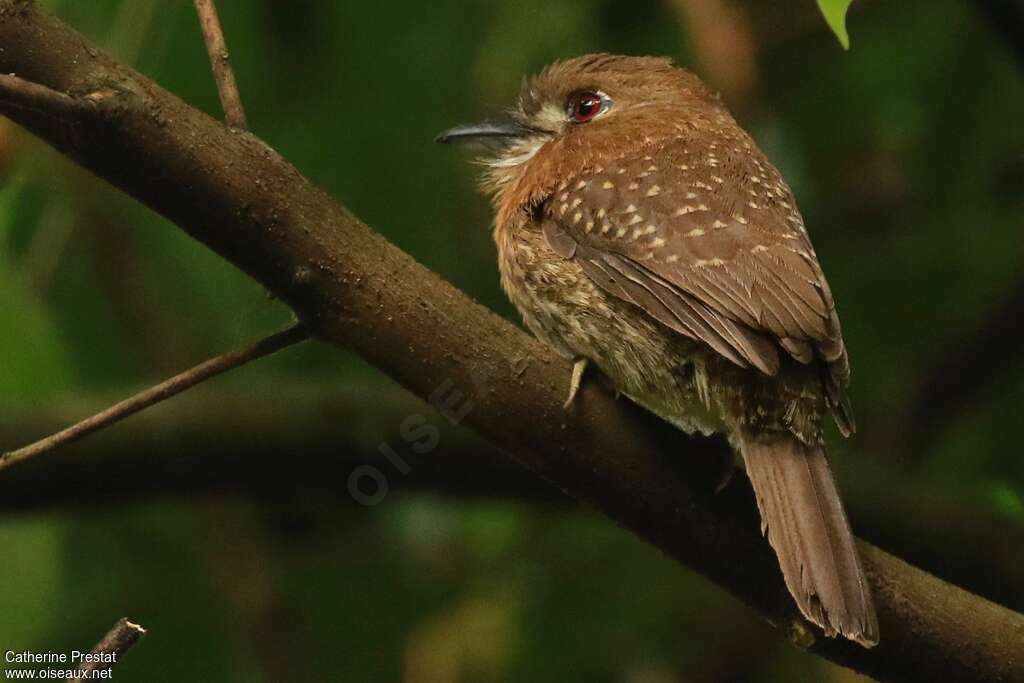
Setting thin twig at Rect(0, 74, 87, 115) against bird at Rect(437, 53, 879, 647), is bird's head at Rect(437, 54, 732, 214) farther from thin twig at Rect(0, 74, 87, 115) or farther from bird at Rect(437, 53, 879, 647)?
thin twig at Rect(0, 74, 87, 115)

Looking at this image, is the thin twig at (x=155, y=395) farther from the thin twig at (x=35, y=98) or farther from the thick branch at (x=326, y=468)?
the thick branch at (x=326, y=468)

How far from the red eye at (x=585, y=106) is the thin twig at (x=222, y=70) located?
1.47 meters

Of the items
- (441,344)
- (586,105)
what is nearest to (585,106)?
(586,105)

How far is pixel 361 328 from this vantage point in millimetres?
2229

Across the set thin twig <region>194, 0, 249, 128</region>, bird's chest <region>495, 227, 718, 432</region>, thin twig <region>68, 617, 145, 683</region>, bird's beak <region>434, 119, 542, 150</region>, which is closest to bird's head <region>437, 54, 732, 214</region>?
bird's beak <region>434, 119, 542, 150</region>

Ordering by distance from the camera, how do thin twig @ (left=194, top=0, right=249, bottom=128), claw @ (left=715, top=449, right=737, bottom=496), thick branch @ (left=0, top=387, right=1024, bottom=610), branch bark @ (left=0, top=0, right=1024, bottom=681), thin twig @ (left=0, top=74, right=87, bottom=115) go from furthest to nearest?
1. thick branch @ (left=0, top=387, right=1024, bottom=610)
2. claw @ (left=715, top=449, right=737, bottom=496)
3. thin twig @ (left=194, top=0, right=249, bottom=128)
4. branch bark @ (left=0, top=0, right=1024, bottom=681)
5. thin twig @ (left=0, top=74, right=87, bottom=115)

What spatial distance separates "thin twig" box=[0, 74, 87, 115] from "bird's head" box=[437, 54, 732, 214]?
61.3 inches

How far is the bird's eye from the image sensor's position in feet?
11.9

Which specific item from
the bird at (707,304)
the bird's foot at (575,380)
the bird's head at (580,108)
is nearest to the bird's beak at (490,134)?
the bird's head at (580,108)

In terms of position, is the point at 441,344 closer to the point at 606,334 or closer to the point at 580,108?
the point at 606,334

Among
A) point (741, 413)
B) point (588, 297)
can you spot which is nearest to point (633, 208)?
point (588, 297)

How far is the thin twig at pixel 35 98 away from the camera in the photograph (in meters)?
1.93

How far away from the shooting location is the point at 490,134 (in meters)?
3.60

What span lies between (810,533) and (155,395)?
99 centimetres
